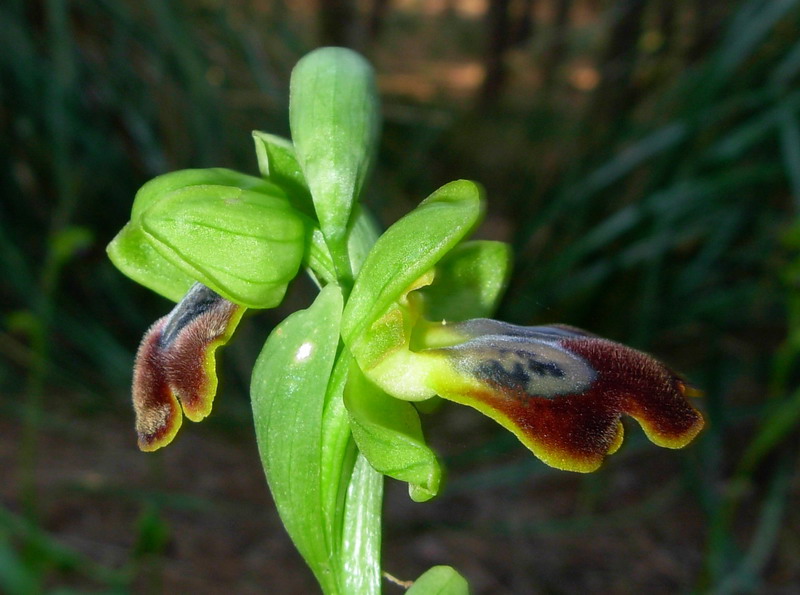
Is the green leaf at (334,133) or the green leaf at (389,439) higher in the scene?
the green leaf at (334,133)

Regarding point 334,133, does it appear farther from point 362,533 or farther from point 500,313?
point 500,313

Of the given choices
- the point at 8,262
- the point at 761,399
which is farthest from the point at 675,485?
the point at 8,262

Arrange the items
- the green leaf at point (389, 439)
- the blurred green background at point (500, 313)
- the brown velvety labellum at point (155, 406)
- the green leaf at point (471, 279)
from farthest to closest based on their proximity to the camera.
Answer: the blurred green background at point (500, 313) → the green leaf at point (471, 279) → the brown velvety labellum at point (155, 406) → the green leaf at point (389, 439)

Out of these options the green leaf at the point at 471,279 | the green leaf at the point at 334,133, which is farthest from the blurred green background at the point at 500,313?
the green leaf at the point at 334,133

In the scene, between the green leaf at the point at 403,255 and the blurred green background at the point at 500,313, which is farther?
the blurred green background at the point at 500,313

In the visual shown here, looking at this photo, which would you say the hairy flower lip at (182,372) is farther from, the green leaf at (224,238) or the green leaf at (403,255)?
the green leaf at (403,255)

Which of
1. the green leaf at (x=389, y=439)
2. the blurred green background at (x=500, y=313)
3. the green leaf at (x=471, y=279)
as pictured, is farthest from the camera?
the blurred green background at (x=500, y=313)

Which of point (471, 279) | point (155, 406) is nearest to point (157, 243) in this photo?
point (155, 406)
